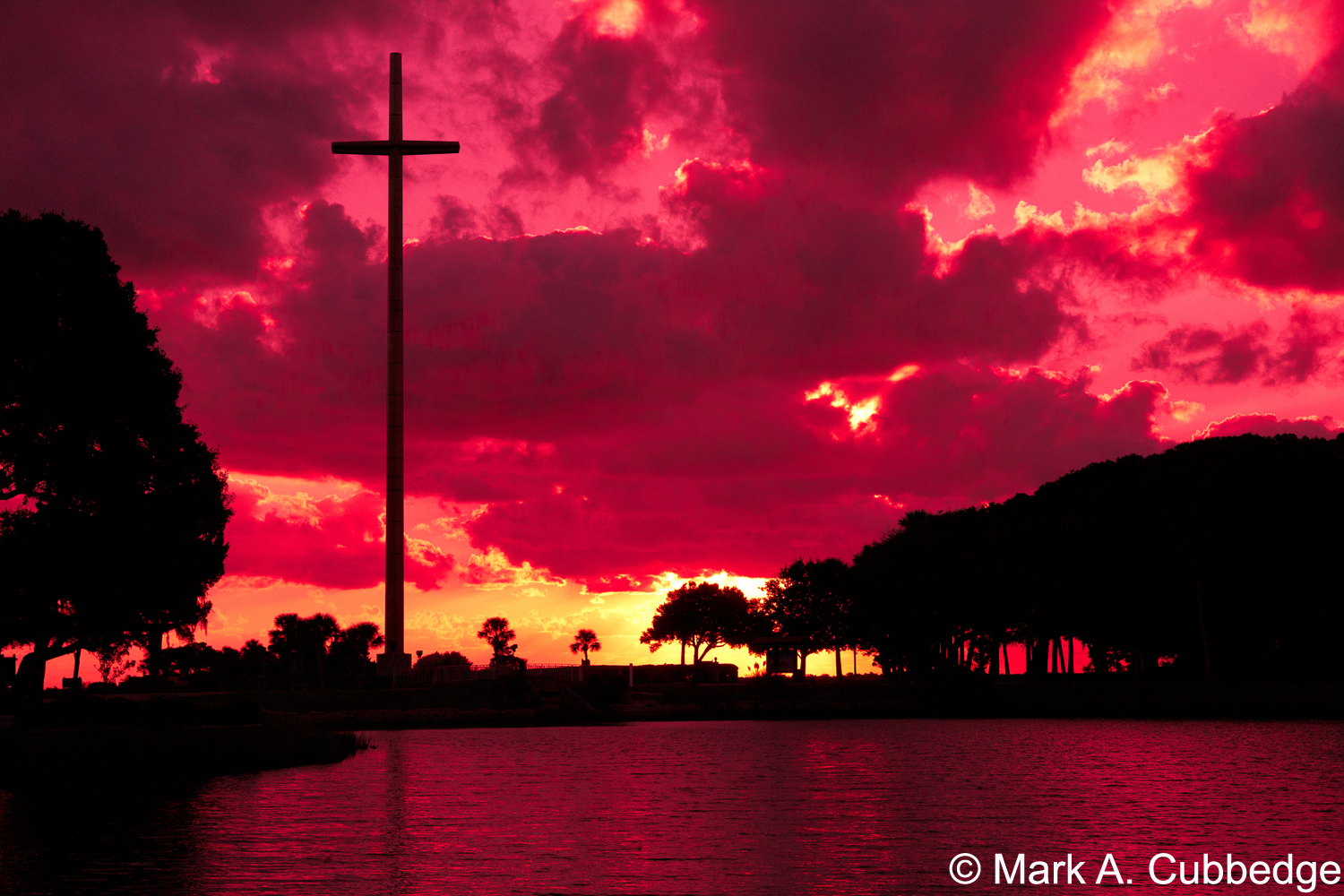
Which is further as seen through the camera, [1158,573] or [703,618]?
[703,618]

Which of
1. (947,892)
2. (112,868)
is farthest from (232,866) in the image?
(947,892)

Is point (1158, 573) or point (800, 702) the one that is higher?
point (1158, 573)

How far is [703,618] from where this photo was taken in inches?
6880

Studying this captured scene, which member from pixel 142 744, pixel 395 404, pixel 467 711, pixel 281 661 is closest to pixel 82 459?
pixel 142 744

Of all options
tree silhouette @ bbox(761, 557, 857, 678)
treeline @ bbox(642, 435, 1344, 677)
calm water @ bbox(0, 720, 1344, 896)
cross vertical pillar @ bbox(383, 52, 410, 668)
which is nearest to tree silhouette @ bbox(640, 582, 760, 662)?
tree silhouette @ bbox(761, 557, 857, 678)

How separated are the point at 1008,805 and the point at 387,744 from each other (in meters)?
31.6

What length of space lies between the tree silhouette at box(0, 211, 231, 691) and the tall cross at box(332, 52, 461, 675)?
121 feet

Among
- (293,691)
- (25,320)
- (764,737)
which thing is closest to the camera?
(25,320)

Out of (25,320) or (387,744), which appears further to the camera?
(387,744)

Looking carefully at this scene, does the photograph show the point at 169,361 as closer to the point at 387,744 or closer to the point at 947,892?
the point at 387,744

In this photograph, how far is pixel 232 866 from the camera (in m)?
19.5

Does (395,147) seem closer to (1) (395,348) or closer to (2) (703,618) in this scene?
(1) (395,348)

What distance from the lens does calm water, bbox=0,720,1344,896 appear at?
1866 cm

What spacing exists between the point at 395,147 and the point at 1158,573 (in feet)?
201
